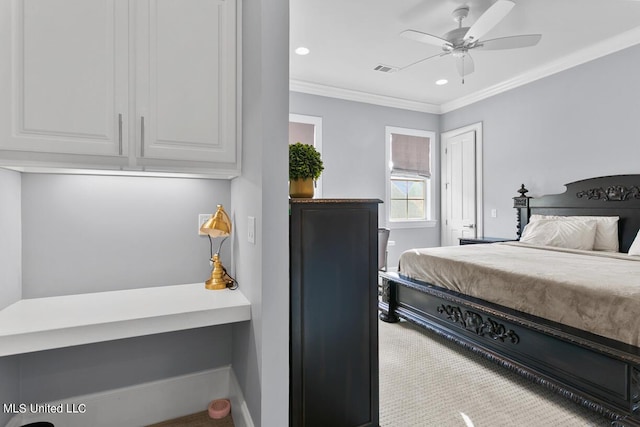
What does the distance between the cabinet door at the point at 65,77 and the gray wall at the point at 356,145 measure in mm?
3366

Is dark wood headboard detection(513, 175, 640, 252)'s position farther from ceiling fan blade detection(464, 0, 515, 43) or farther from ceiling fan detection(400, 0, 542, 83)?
ceiling fan blade detection(464, 0, 515, 43)

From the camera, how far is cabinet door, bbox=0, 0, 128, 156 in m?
1.34

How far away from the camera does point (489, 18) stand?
8.27 ft

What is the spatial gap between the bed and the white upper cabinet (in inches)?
80.0

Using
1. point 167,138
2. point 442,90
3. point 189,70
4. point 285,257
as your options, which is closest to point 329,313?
point 285,257

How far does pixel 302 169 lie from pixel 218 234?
0.60 metres

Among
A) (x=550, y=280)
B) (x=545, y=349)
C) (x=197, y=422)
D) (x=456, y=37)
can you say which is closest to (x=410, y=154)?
(x=456, y=37)

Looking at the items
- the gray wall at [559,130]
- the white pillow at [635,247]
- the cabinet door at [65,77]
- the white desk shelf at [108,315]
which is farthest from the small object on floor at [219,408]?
the gray wall at [559,130]

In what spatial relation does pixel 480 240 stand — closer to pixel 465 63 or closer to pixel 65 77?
pixel 465 63

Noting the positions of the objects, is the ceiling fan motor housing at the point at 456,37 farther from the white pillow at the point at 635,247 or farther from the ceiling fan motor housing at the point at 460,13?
the white pillow at the point at 635,247

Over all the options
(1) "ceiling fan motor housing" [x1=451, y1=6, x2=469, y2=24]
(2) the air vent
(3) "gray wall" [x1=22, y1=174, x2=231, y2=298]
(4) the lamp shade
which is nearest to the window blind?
(2) the air vent

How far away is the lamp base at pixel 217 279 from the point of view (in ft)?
6.16

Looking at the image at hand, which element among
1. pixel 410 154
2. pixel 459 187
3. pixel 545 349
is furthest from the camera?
pixel 410 154

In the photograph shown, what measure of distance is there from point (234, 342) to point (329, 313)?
2.38 ft
